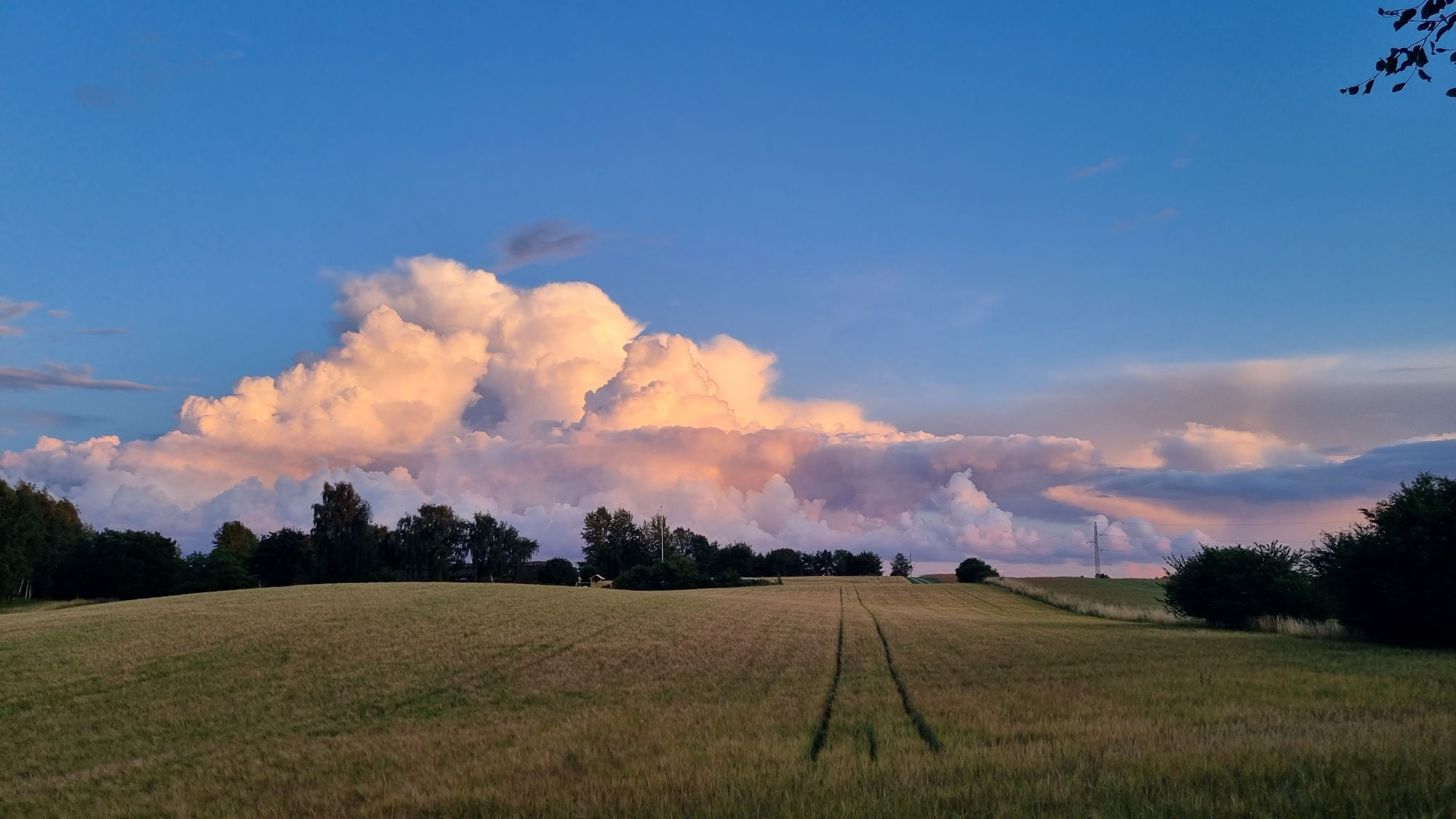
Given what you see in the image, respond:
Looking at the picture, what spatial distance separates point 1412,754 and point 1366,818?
266cm

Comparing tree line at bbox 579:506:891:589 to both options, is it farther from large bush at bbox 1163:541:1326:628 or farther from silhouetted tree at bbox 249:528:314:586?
large bush at bbox 1163:541:1326:628

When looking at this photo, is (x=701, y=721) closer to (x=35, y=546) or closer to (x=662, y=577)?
(x=662, y=577)

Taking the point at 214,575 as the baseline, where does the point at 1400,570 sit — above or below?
above

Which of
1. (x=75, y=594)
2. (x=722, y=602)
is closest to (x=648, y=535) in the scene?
(x=75, y=594)

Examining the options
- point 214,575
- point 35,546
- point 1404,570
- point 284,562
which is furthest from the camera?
point 284,562

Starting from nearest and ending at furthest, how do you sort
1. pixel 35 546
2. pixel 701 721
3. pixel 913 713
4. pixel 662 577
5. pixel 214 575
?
pixel 701 721 < pixel 913 713 < pixel 35 546 < pixel 214 575 < pixel 662 577

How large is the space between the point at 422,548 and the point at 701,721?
12094cm

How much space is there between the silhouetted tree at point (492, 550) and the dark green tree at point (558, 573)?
25749mm

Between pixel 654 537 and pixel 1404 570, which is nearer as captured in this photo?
pixel 1404 570

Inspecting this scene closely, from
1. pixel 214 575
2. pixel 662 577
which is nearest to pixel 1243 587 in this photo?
pixel 662 577

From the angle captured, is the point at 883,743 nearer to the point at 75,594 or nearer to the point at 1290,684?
the point at 1290,684

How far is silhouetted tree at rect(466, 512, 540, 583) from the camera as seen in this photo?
5251 inches

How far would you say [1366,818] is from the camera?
705cm

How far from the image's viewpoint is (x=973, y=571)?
132m
